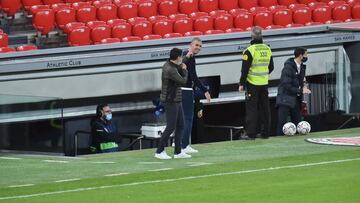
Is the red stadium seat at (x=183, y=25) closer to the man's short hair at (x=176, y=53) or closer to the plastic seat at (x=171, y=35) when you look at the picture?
the plastic seat at (x=171, y=35)

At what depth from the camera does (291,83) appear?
70.1 feet

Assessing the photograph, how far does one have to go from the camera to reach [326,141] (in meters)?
20.1

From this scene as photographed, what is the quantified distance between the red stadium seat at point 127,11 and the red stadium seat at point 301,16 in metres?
4.16

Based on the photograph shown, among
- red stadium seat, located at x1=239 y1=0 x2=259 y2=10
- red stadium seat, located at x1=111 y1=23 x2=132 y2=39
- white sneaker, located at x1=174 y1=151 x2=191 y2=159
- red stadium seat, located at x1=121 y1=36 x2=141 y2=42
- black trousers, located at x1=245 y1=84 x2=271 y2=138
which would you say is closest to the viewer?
white sneaker, located at x1=174 y1=151 x2=191 y2=159

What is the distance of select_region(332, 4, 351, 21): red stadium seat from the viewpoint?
2833 centimetres

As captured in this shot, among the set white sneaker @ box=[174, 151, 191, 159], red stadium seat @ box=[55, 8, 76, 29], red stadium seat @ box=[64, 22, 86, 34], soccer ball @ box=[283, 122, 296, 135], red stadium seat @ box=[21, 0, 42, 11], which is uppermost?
red stadium seat @ box=[21, 0, 42, 11]

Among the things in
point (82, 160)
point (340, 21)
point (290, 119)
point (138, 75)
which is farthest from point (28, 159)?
point (340, 21)

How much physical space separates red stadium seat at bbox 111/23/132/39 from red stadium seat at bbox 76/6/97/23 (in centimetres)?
111

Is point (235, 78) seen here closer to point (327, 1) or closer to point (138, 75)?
point (138, 75)

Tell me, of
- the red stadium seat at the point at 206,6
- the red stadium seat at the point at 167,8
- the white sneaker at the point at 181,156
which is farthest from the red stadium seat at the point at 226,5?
the white sneaker at the point at 181,156

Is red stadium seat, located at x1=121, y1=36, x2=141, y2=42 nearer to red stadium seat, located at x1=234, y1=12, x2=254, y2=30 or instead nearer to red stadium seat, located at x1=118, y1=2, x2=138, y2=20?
red stadium seat, located at x1=118, y1=2, x2=138, y2=20

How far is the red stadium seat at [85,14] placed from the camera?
2516cm

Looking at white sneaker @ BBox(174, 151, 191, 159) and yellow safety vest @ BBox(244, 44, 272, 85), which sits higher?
yellow safety vest @ BBox(244, 44, 272, 85)

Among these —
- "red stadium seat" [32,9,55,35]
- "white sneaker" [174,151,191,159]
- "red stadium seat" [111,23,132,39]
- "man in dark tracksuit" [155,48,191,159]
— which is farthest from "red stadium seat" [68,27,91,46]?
"man in dark tracksuit" [155,48,191,159]
